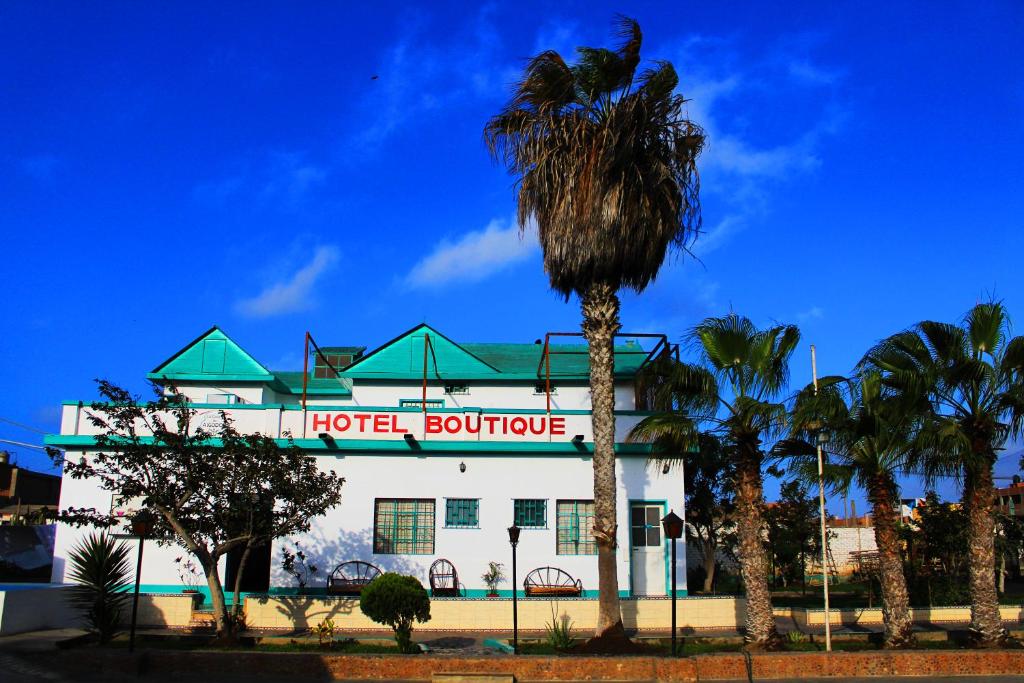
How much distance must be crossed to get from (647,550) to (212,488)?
10.8 metres

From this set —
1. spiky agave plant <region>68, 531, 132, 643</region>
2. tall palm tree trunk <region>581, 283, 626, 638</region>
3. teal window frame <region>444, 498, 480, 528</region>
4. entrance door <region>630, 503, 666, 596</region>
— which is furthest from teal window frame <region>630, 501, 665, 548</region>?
spiky agave plant <region>68, 531, 132, 643</region>

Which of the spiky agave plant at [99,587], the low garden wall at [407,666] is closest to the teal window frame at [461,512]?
the low garden wall at [407,666]

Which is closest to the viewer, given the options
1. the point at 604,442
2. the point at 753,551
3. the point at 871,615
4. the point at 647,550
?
the point at 753,551

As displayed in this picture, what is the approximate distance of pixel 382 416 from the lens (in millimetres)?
22938

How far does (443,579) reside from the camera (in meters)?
21.9

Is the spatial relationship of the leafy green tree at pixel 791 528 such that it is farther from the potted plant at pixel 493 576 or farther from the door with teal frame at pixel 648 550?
the potted plant at pixel 493 576

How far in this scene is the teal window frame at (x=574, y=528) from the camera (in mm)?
22406

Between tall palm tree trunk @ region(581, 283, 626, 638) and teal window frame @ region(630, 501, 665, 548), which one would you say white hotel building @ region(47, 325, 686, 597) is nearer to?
teal window frame @ region(630, 501, 665, 548)

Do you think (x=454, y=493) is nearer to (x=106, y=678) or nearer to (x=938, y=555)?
(x=106, y=678)

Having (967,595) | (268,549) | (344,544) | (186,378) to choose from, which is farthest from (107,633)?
(967,595)

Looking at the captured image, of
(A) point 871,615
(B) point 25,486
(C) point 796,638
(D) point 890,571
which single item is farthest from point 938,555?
(B) point 25,486

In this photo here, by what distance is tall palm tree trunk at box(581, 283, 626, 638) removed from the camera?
16.9m

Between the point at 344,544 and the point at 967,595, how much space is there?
1653 centimetres

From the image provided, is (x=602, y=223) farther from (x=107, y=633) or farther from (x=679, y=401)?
(x=107, y=633)
